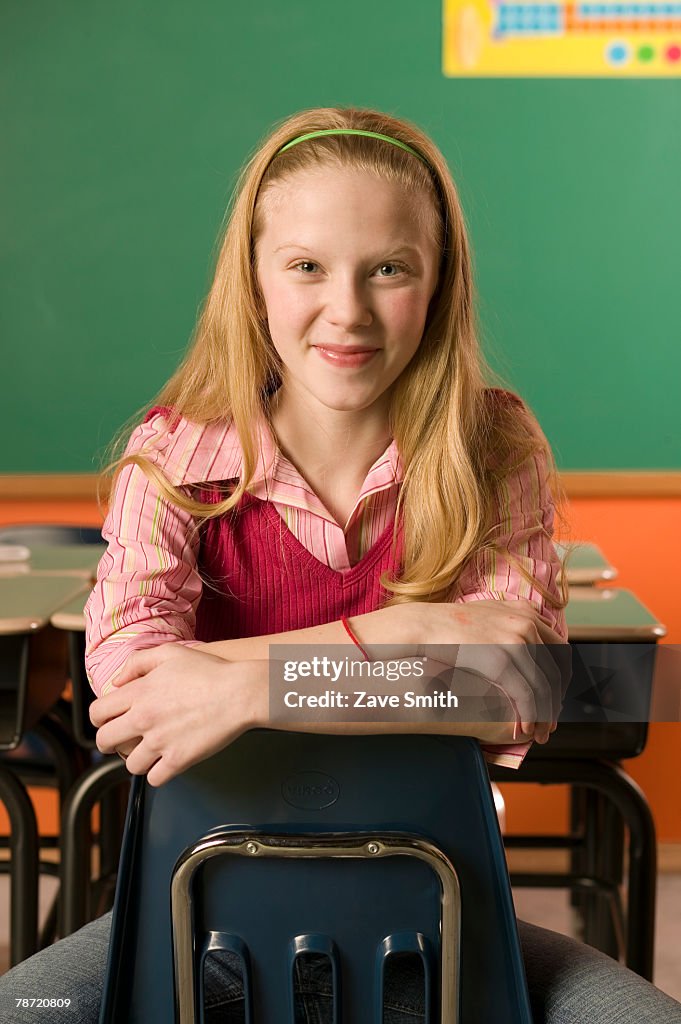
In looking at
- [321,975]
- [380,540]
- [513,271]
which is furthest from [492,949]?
[513,271]

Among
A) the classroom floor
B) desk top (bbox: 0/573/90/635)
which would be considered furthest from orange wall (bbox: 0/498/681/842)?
desk top (bbox: 0/573/90/635)

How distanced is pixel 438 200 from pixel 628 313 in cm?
165

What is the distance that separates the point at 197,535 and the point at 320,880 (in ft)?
0.99

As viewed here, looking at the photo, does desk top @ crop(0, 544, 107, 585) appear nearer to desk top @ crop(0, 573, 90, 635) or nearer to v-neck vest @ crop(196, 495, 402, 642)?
desk top @ crop(0, 573, 90, 635)

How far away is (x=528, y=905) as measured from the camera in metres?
2.18

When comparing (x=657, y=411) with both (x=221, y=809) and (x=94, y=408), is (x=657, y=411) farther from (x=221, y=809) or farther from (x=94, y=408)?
(x=221, y=809)

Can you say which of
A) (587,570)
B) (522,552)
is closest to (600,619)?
(587,570)

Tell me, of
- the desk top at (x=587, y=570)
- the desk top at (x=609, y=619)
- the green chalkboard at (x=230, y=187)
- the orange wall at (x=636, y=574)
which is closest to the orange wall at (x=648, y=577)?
the orange wall at (x=636, y=574)

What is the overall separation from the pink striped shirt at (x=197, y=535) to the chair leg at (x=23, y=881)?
0.64m

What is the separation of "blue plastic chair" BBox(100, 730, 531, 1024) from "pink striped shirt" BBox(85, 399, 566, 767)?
0.14 metres

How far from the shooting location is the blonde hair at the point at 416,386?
0.84 meters

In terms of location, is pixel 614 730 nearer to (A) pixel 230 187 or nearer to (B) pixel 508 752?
(B) pixel 508 752

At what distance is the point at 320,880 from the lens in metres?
0.65

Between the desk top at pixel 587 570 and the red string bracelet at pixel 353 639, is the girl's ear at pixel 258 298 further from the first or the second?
the desk top at pixel 587 570
